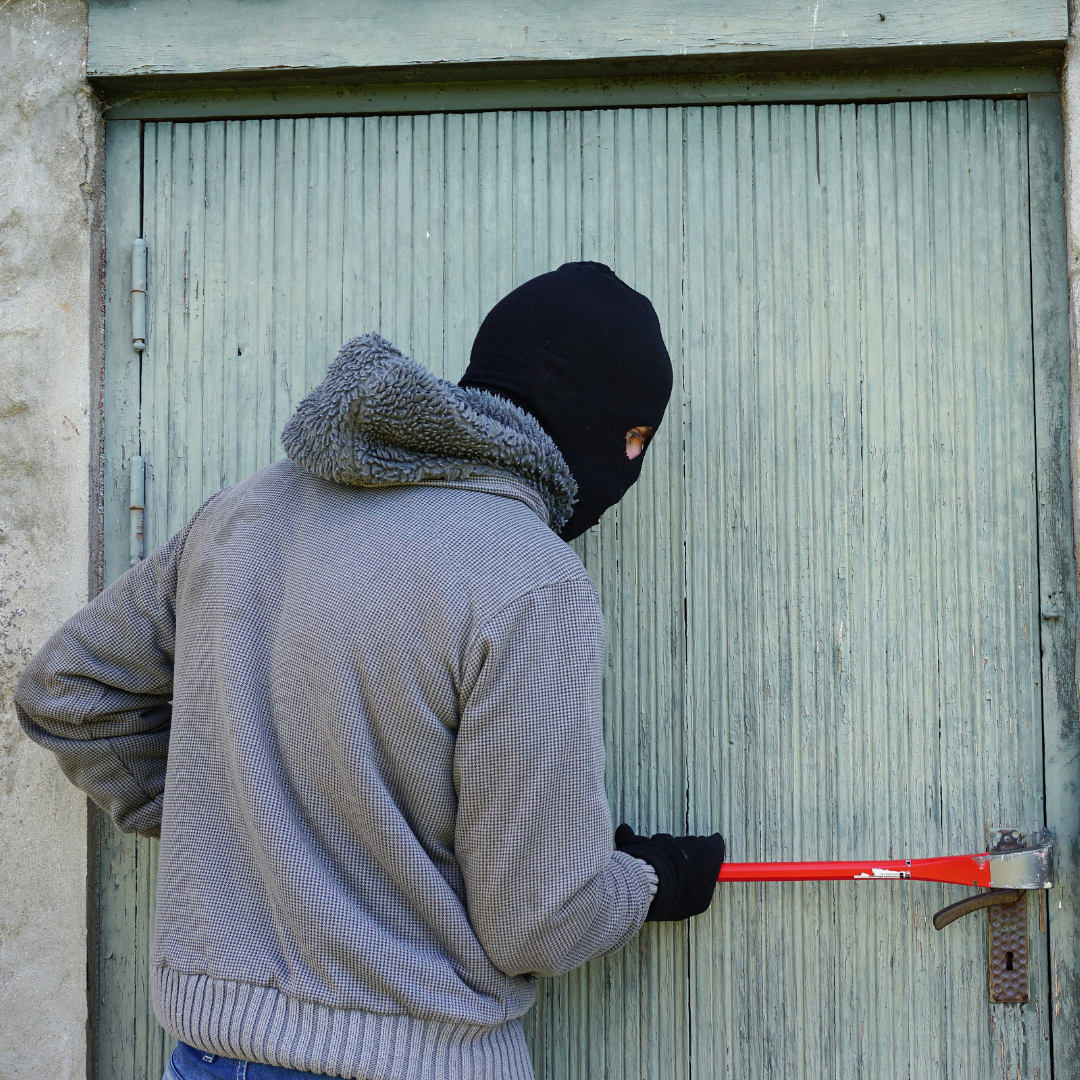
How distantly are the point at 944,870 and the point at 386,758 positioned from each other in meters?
1.17

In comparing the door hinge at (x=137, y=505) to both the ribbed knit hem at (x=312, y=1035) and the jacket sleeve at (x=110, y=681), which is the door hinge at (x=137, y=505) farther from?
the ribbed knit hem at (x=312, y=1035)

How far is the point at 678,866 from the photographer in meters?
1.63

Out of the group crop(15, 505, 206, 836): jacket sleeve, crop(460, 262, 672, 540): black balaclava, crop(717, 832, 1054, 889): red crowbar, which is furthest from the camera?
crop(717, 832, 1054, 889): red crowbar

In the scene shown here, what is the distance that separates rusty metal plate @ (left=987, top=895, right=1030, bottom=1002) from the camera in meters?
1.79

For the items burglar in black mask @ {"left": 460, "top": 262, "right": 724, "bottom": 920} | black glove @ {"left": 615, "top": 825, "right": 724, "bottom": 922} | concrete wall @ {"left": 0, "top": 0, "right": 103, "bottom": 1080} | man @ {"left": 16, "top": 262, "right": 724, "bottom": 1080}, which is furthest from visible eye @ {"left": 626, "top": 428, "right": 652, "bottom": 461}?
concrete wall @ {"left": 0, "top": 0, "right": 103, "bottom": 1080}

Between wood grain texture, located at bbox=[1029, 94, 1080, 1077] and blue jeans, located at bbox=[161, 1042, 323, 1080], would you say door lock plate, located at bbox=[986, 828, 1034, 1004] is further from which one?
blue jeans, located at bbox=[161, 1042, 323, 1080]

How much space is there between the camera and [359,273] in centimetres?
196

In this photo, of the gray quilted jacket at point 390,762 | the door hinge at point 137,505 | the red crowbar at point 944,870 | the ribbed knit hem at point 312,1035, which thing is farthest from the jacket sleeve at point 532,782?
the door hinge at point 137,505

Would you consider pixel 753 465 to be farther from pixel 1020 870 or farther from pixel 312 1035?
pixel 312 1035

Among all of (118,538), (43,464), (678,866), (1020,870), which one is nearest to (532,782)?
(678,866)

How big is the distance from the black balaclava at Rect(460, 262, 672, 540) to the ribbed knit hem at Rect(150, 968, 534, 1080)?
0.78m

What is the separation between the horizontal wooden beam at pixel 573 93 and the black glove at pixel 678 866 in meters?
→ 1.54

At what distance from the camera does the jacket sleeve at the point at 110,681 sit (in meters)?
1.52

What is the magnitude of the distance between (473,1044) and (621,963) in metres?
0.70
